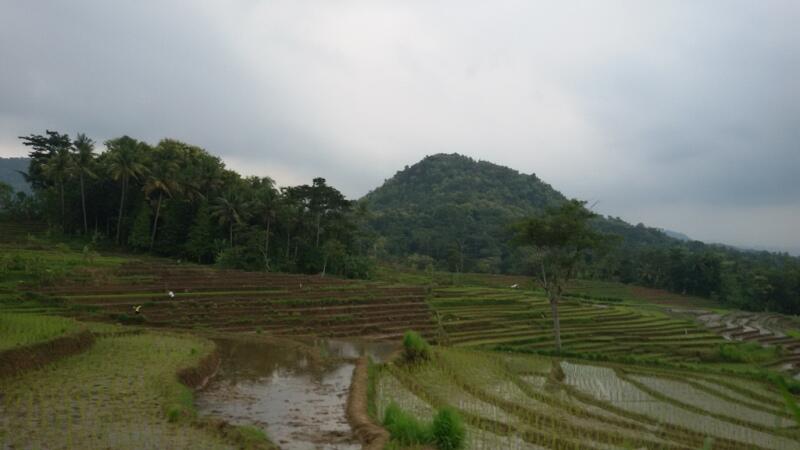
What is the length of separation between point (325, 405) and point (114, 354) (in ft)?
26.5

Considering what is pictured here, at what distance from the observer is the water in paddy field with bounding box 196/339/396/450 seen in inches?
454

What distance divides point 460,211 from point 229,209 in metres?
70.7

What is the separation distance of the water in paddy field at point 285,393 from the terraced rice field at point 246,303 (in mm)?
5303

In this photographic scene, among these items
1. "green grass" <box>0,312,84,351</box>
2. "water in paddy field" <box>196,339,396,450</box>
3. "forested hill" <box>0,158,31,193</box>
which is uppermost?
"forested hill" <box>0,158,31,193</box>

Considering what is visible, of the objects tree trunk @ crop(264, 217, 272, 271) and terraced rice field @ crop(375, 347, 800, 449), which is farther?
tree trunk @ crop(264, 217, 272, 271)

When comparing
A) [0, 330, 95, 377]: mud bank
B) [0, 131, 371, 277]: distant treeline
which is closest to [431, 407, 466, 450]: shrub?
[0, 330, 95, 377]: mud bank

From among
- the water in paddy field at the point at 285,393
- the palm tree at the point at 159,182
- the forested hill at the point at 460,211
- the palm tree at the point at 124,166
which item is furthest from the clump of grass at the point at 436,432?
the forested hill at the point at 460,211

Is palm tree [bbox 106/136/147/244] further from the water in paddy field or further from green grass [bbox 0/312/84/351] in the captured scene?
green grass [bbox 0/312/84/351]

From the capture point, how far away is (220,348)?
21734 millimetres

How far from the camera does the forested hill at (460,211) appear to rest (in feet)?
320

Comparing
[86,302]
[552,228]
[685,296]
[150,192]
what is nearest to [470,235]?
[685,296]

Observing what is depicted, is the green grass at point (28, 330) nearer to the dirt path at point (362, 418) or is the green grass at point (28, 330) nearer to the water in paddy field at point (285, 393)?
the water in paddy field at point (285, 393)

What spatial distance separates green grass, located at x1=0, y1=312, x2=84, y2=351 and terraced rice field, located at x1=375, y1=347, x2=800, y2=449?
1002 centimetres

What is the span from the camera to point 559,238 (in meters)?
31.2
